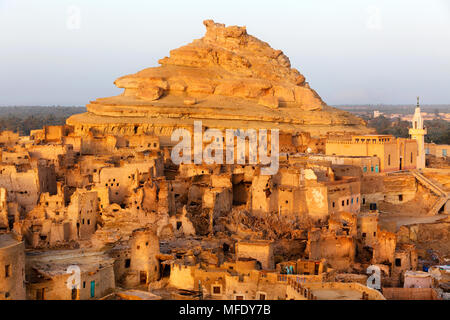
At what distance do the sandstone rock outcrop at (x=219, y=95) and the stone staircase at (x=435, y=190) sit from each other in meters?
16.3

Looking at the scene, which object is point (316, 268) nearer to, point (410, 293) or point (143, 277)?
point (410, 293)

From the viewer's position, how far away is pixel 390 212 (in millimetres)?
42031

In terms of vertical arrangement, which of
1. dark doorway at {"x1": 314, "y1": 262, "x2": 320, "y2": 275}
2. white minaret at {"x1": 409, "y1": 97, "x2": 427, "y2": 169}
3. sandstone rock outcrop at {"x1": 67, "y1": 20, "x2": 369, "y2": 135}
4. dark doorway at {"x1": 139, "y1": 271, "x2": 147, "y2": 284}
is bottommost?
dark doorway at {"x1": 139, "y1": 271, "x2": 147, "y2": 284}

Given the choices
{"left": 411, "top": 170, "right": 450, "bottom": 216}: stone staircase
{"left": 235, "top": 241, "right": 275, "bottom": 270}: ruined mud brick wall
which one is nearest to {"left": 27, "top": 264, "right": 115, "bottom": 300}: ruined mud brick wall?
{"left": 235, "top": 241, "right": 275, "bottom": 270}: ruined mud brick wall

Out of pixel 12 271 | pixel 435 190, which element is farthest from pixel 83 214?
pixel 435 190

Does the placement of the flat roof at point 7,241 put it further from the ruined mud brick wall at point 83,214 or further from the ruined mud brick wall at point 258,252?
the ruined mud brick wall at point 258,252

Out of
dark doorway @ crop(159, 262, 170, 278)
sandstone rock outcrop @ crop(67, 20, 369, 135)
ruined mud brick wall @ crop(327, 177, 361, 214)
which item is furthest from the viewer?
sandstone rock outcrop @ crop(67, 20, 369, 135)

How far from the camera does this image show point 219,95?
65312 millimetres

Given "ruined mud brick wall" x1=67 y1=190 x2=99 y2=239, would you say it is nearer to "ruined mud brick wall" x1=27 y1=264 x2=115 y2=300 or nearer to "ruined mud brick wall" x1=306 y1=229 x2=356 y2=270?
"ruined mud brick wall" x1=27 y1=264 x2=115 y2=300

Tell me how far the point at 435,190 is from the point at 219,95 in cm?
2597

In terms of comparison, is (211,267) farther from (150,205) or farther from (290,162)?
(290,162)

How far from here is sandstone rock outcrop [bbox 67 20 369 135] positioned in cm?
5891

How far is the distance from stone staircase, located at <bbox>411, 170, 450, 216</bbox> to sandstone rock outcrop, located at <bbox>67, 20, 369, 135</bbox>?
16271 millimetres
